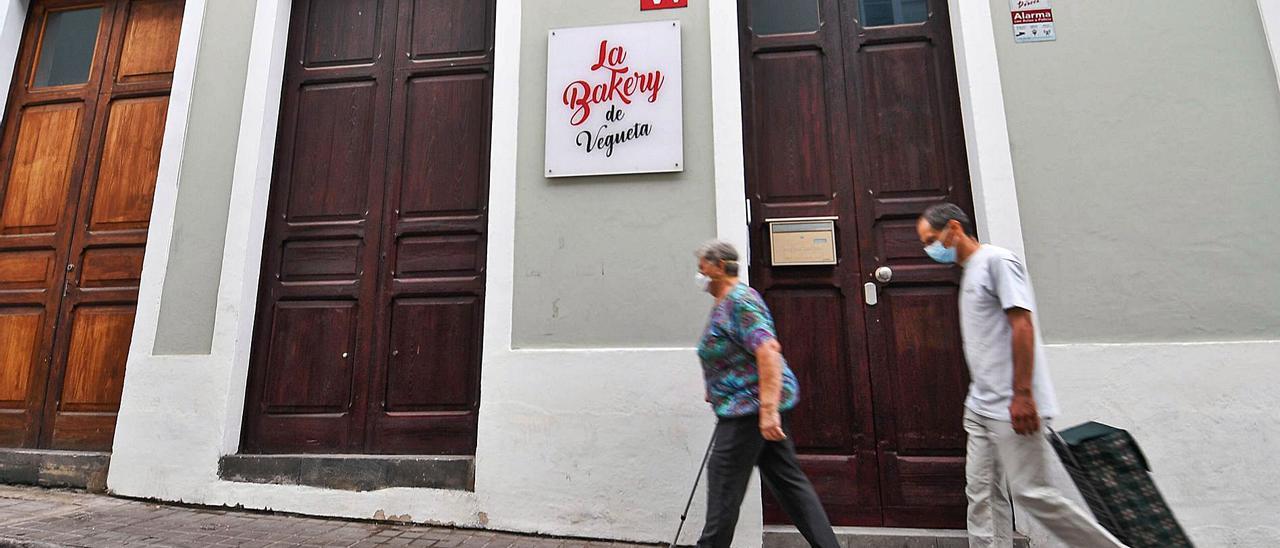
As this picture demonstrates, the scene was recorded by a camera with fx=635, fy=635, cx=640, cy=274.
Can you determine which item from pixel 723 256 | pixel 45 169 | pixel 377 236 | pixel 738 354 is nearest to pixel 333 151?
pixel 377 236

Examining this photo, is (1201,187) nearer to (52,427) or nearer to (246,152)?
(246,152)

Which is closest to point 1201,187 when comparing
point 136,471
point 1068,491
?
point 1068,491

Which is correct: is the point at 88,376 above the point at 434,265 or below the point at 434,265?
below

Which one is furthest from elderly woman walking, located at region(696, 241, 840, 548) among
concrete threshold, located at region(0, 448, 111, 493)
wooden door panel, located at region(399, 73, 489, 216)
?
concrete threshold, located at region(0, 448, 111, 493)

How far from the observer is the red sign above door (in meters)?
4.04

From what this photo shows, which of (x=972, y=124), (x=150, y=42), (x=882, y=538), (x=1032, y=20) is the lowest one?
(x=882, y=538)

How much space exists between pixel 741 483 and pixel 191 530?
3.05 m

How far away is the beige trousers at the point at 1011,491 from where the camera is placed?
2.31 metres

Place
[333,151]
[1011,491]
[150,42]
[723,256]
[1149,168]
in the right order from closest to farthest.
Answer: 1. [1011,491]
2. [723,256]
3. [1149,168]
4. [333,151]
5. [150,42]

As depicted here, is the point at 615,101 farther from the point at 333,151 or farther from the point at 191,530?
the point at 191,530

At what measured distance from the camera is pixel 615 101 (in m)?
3.94

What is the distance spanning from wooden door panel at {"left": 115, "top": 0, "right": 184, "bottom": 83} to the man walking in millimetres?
5653

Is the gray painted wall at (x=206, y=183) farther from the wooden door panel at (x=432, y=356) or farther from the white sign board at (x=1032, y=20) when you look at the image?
the white sign board at (x=1032, y=20)

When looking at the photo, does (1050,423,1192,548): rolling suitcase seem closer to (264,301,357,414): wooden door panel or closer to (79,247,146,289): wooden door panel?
(264,301,357,414): wooden door panel
